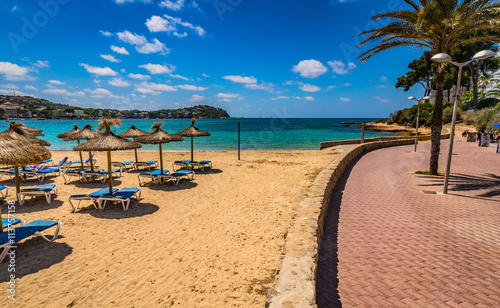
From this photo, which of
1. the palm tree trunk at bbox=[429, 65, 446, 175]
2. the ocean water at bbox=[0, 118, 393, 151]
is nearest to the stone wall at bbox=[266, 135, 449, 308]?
the palm tree trunk at bbox=[429, 65, 446, 175]

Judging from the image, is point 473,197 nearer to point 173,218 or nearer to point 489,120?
point 173,218

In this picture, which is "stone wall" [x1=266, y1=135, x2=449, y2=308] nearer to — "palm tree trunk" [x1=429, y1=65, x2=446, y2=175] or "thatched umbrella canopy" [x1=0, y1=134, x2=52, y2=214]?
"thatched umbrella canopy" [x1=0, y1=134, x2=52, y2=214]

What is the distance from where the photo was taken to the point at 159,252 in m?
5.16

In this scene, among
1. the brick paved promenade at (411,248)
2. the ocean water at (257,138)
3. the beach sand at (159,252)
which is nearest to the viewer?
the brick paved promenade at (411,248)

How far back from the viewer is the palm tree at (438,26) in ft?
26.5

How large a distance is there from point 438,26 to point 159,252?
1172 centimetres

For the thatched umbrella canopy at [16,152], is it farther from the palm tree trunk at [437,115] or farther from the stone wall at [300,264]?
the palm tree trunk at [437,115]

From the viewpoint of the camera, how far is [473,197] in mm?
7473

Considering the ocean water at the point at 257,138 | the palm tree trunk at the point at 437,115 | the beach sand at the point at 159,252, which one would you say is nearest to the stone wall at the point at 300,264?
the beach sand at the point at 159,252

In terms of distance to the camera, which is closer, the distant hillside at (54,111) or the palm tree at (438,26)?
the palm tree at (438,26)

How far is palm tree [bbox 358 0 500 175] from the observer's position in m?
8.09

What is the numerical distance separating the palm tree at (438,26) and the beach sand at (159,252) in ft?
24.0

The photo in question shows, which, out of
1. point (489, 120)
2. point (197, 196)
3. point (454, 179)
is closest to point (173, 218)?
point (197, 196)

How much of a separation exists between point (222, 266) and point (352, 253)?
2.46 meters
